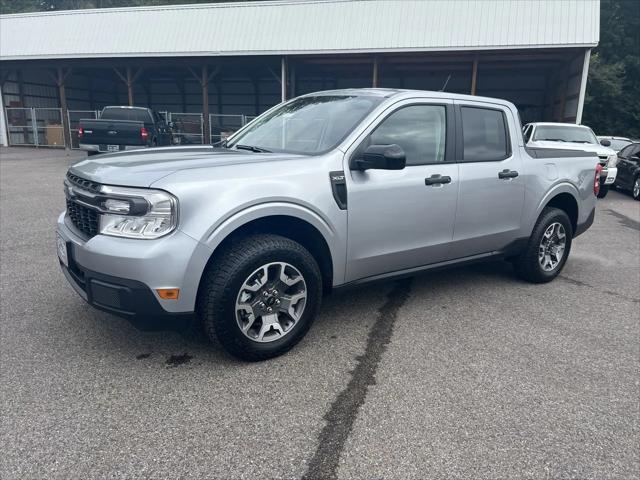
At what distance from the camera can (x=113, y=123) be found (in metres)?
14.0

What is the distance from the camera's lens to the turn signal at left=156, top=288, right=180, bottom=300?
2861 mm

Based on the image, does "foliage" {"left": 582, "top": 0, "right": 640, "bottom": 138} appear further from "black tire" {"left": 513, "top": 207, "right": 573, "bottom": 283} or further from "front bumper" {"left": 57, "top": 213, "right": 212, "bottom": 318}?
"front bumper" {"left": 57, "top": 213, "right": 212, "bottom": 318}

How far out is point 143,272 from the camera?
282cm

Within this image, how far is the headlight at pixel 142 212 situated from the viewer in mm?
2881

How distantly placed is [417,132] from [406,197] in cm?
62

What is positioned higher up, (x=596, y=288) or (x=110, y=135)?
(x=110, y=135)

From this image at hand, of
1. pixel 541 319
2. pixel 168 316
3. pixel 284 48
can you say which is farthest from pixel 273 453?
pixel 284 48

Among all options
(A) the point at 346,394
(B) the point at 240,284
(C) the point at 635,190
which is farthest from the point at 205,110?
(A) the point at 346,394

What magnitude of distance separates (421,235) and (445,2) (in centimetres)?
1792

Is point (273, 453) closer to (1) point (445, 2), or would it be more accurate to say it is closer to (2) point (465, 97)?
(2) point (465, 97)

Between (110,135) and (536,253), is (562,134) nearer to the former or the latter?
(536,253)

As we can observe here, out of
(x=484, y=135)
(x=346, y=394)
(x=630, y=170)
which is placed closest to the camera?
(x=346, y=394)

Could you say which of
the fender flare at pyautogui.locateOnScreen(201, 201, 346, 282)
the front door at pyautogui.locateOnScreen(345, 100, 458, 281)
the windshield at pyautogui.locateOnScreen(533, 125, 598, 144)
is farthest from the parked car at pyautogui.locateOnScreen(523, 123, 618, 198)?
the fender flare at pyautogui.locateOnScreen(201, 201, 346, 282)

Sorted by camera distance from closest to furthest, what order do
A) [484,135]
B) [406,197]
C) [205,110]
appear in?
[406,197] < [484,135] < [205,110]
